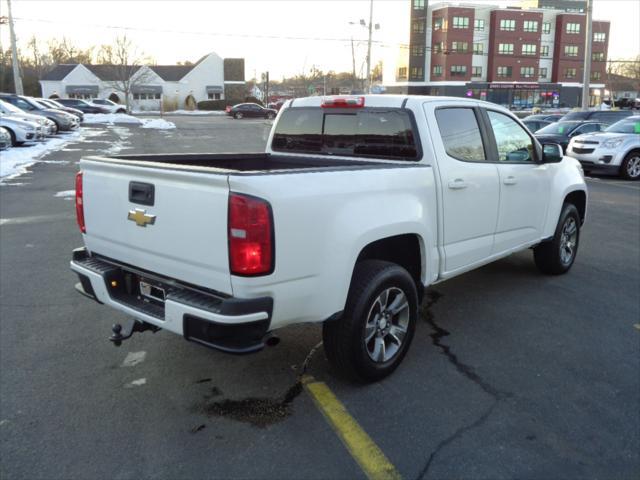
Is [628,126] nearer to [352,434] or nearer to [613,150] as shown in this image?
[613,150]

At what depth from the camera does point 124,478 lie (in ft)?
9.36

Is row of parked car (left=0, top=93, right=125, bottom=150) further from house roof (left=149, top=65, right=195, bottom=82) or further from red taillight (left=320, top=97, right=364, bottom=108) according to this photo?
house roof (left=149, top=65, right=195, bottom=82)

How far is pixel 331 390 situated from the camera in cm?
377

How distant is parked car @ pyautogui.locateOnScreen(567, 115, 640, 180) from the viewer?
1500 centimetres

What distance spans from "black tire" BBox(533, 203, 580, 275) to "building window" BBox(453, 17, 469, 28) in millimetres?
80294

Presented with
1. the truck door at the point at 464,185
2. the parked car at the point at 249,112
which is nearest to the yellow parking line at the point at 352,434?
the truck door at the point at 464,185

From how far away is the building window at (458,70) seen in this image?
81.0 metres

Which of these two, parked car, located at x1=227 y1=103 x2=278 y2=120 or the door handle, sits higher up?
parked car, located at x1=227 y1=103 x2=278 y2=120

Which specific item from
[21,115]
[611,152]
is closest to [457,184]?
[611,152]

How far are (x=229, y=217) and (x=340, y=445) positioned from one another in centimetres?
140

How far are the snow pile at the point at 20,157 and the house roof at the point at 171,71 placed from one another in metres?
64.2

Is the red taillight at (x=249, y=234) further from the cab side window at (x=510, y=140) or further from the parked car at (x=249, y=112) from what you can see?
the parked car at (x=249, y=112)

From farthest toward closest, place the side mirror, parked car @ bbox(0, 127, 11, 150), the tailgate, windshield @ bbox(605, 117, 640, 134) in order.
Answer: parked car @ bbox(0, 127, 11, 150) < windshield @ bbox(605, 117, 640, 134) < the side mirror < the tailgate

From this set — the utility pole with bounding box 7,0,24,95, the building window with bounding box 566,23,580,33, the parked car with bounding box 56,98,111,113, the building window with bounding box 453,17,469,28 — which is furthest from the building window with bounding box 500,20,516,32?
the utility pole with bounding box 7,0,24,95
